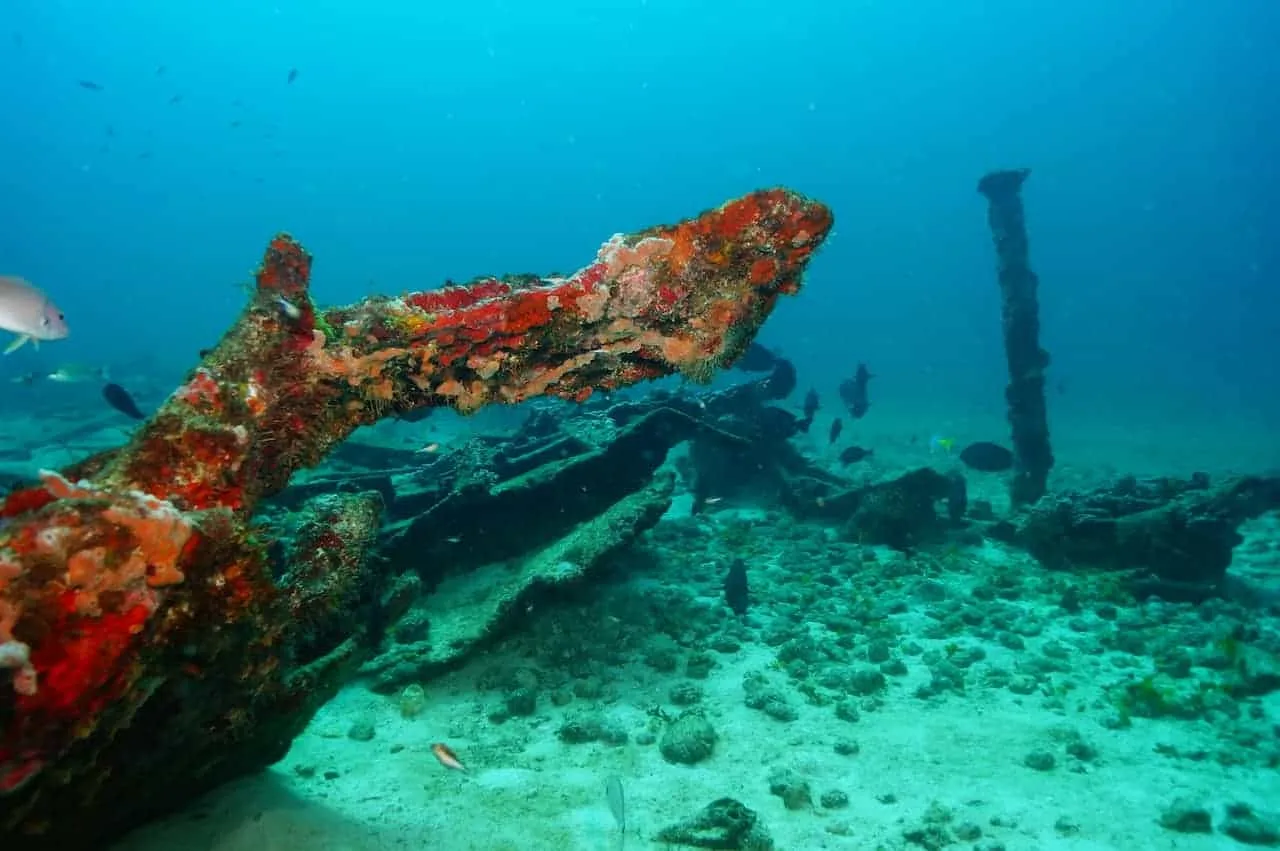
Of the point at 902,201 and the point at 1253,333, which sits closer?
the point at 1253,333

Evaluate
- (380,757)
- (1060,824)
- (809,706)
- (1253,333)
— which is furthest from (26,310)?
(1253,333)

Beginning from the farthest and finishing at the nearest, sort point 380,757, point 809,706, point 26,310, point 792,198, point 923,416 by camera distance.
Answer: point 923,416, point 809,706, point 26,310, point 380,757, point 792,198

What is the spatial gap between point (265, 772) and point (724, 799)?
2.89 m

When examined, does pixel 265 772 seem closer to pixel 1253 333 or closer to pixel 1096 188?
pixel 1253 333

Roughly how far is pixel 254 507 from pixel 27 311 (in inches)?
158

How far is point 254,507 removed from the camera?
2.95 meters

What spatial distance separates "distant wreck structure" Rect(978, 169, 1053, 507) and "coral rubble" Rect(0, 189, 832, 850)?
11.5 metres

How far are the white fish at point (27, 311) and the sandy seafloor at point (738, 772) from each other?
399 centimetres

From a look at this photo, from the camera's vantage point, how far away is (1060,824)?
14.0ft

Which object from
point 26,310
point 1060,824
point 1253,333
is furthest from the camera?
point 1253,333

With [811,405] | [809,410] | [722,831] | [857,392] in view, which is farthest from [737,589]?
[857,392]

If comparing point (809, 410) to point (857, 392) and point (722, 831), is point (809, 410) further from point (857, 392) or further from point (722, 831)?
point (722, 831)

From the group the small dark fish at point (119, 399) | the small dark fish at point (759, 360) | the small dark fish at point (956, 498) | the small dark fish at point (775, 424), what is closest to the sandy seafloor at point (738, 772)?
the small dark fish at point (956, 498)

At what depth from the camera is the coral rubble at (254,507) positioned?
1.82 m
